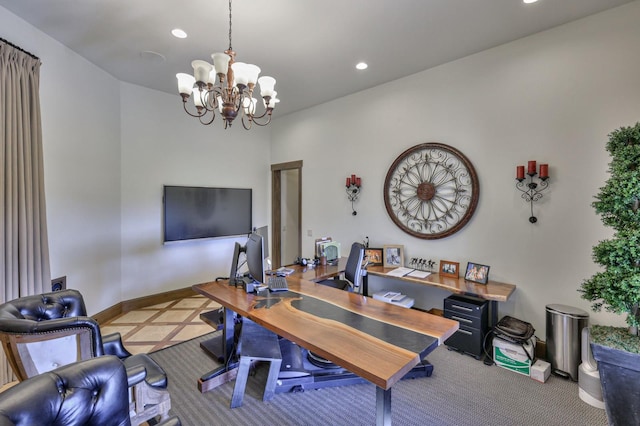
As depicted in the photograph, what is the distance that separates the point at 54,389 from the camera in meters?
0.99

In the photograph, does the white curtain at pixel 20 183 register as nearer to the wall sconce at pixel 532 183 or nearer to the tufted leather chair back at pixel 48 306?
the tufted leather chair back at pixel 48 306

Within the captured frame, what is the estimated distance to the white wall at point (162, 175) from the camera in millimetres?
4109

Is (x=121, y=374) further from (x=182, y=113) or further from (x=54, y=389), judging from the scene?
(x=182, y=113)

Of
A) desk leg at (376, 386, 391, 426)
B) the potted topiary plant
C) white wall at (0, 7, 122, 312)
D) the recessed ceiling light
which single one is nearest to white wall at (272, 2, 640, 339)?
the potted topiary plant

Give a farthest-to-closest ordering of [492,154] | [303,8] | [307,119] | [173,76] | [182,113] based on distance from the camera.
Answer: [307,119]
[182,113]
[173,76]
[492,154]
[303,8]

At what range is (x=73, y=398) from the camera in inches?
39.7

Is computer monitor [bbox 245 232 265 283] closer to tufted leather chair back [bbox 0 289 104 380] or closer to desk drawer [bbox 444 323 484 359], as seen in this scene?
tufted leather chair back [bbox 0 289 104 380]

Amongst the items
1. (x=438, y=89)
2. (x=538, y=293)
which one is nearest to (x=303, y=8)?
(x=438, y=89)

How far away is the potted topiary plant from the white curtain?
445 centimetres

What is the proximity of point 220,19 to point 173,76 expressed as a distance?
1631mm

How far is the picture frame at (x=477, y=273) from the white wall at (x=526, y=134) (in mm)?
140

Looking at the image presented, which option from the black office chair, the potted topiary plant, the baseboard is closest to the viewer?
the potted topiary plant

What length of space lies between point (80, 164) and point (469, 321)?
15.3ft

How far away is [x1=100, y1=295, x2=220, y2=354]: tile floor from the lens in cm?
320
